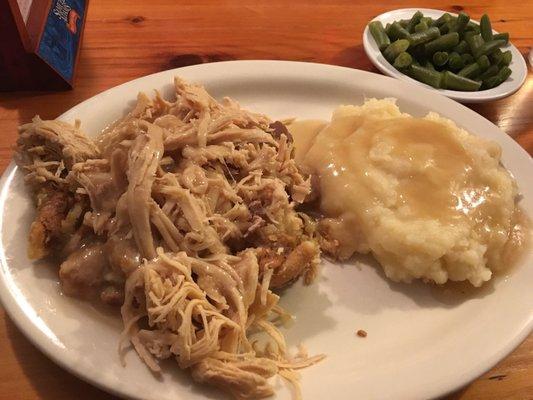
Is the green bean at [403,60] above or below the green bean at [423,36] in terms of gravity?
below

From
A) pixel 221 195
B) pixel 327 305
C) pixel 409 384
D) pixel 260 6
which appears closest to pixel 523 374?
pixel 409 384

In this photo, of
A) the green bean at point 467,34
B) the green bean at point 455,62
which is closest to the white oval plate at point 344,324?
the green bean at point 455,62

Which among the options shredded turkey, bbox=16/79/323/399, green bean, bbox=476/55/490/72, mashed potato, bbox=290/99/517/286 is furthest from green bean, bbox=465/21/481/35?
shredded turkey, bbox=16/79/323/399

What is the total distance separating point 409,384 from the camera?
2.03 m

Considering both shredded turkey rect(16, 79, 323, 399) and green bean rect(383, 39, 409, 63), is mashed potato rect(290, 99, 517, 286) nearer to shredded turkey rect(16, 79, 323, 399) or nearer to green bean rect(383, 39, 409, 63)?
shredded turkey rect(16, 79, 323, 399)

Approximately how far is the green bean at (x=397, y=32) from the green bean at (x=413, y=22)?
0.09m

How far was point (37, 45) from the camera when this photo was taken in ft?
10.6

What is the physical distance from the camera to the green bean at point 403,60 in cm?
365

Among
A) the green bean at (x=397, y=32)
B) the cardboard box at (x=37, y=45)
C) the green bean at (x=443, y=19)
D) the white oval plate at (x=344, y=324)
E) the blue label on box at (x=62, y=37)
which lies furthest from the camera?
the green bean at (x=443, y=19)

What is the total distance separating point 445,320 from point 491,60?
217cm

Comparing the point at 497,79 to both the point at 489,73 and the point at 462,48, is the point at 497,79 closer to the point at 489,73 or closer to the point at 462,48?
the point at 489,73

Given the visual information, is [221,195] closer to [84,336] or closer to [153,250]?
[153,250]

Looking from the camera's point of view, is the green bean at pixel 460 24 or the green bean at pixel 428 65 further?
the green bean at pixel 460 24

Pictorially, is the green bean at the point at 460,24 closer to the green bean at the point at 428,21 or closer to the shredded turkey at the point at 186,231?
the green bean at the point at 428,21
